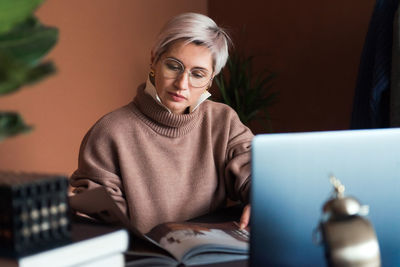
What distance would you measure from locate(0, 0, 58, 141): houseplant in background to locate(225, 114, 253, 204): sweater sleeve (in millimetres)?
1191

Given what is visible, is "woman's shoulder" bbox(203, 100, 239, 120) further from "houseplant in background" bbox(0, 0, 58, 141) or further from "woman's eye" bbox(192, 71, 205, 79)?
"houseplant in background" bbox(0, 0, 58, 141)

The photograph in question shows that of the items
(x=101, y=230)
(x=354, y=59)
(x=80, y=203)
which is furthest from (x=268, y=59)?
(x=101, y=230)

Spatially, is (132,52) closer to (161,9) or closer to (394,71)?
(161,9)

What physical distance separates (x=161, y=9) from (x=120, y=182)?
2128 mm

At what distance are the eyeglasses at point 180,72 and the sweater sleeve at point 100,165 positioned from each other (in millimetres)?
270

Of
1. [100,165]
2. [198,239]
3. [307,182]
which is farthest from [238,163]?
[307,182]

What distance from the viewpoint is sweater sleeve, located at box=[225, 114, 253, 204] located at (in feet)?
6.26

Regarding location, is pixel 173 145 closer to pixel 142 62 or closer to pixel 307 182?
pixel 307 182

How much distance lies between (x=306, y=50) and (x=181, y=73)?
178 centimetres

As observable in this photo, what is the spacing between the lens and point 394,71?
234cm

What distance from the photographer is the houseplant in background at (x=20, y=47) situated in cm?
65

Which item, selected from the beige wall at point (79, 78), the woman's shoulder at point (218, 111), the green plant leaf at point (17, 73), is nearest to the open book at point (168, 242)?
the green plant leaf at point (17, 73)

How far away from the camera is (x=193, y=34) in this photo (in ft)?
6.18

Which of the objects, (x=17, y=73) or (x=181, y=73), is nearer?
(x=17, y=73)
